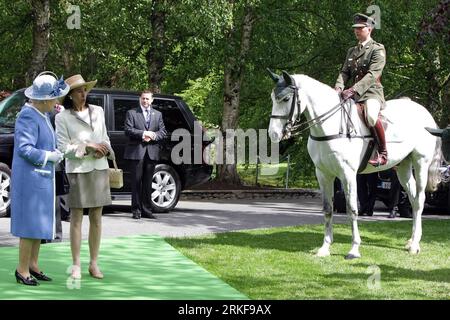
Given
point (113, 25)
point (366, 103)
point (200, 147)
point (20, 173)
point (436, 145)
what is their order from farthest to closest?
point (113, 25) < point (200, 147) < point (436, 145) < point (366, 103) < point (20, 173)

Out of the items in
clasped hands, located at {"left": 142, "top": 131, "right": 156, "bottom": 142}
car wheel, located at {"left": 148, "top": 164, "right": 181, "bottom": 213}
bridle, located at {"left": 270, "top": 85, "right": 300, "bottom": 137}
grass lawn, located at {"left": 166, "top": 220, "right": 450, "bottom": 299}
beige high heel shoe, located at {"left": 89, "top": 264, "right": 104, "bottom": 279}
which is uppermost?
bridle, located at {"left": 270, "top": 85, "right": 300, "bottom": 137}

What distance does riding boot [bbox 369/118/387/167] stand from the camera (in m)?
12.0

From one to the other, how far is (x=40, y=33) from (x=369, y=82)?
521 inches

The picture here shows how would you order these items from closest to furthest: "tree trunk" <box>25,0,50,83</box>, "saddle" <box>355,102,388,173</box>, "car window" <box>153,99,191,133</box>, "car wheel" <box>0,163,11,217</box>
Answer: "saddle" <box>355,102,388,173</box>, "car wheel" <box>0,163,11,217</box>, "car window" <box>153,99,191,133</box>, "tree trunk" <box>25,0,50,83</box>

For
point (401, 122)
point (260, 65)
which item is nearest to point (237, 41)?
point (260, 65)

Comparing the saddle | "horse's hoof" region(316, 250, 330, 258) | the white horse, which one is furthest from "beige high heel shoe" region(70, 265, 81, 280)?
the saddle

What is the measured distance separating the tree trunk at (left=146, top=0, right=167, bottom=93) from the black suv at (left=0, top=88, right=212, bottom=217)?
18.3ft

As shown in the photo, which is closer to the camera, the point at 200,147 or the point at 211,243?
the point at 211,243

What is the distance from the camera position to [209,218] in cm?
1666

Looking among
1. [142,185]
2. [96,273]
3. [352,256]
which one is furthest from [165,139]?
[96,273]

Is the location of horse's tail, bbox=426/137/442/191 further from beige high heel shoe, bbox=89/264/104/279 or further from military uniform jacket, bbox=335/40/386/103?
beige high heel shoe, bbox=89/264/104/279

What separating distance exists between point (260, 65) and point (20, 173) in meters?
16.7

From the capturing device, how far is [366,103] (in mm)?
11891

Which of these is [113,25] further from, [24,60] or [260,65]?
[24,60]
